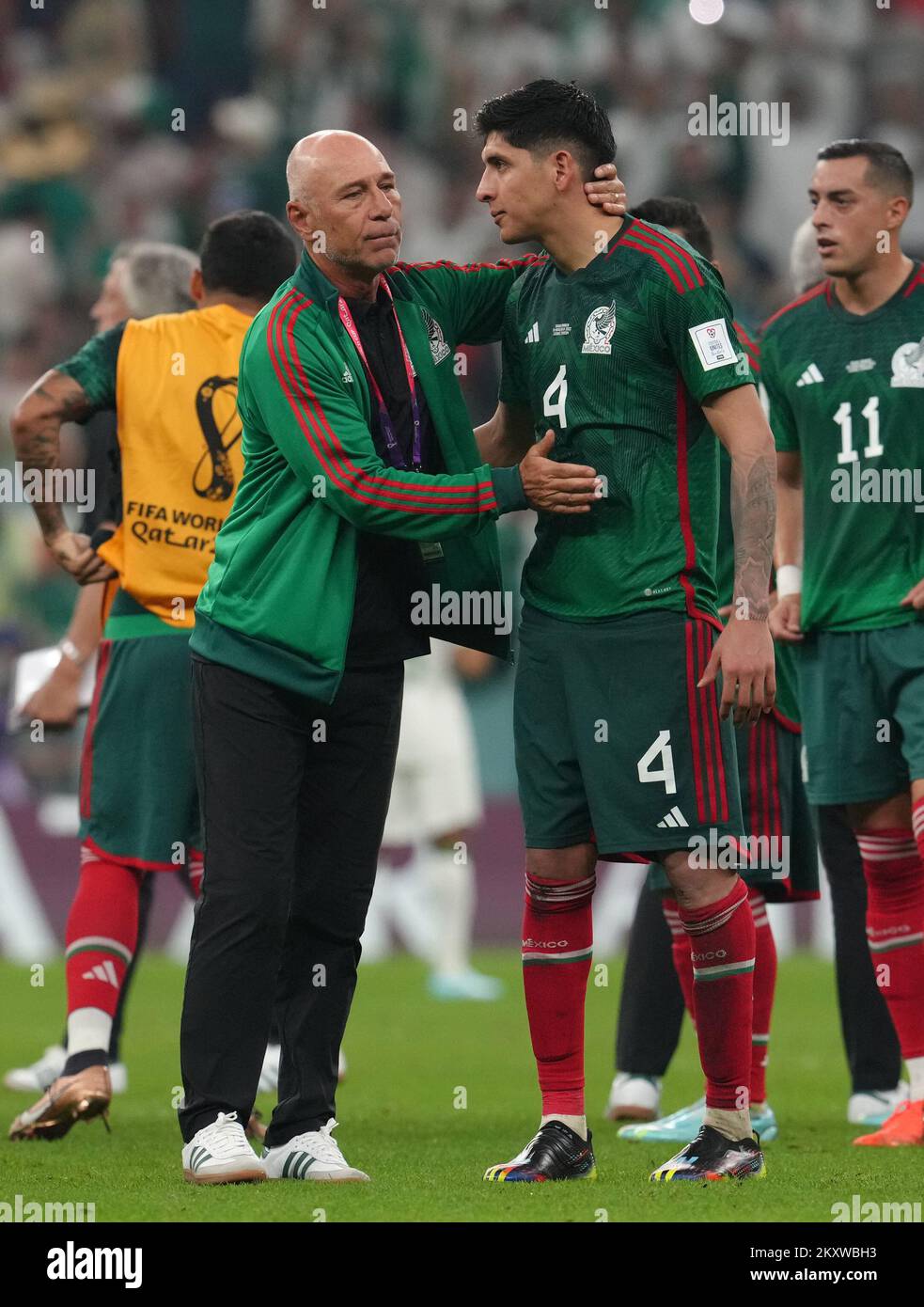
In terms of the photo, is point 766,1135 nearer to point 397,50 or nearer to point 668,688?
point 668,688

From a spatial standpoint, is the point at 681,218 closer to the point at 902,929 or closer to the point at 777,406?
the point at 777,406

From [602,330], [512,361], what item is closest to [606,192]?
[602,330]

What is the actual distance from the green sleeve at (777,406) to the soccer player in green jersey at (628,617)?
47.2 inches

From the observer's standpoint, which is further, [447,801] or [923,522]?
[447,801]

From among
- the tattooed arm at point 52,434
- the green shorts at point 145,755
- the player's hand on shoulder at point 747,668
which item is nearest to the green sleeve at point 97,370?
the tattooed arm at point 52,434

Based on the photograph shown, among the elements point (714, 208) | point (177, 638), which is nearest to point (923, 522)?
point (177, 638)

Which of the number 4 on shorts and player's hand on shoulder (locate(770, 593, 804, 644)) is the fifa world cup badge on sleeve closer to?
the number 4 on shorts

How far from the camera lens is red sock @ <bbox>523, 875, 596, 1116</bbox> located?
445 centimetres

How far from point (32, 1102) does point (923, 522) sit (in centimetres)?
321

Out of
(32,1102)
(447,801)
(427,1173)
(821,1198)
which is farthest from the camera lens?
(447,801)

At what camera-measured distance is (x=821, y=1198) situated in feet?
13.3

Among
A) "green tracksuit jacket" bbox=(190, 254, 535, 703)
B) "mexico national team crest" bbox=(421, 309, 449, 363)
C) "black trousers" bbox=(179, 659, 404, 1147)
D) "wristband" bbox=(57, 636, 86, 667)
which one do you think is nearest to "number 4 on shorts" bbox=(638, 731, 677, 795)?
"green tracksuit jacket" bbox=(190, 254, 535, 703)

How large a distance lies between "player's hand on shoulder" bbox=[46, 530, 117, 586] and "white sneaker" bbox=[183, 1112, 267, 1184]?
177cm

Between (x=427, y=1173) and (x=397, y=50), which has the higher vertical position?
(x=397, y=50)
